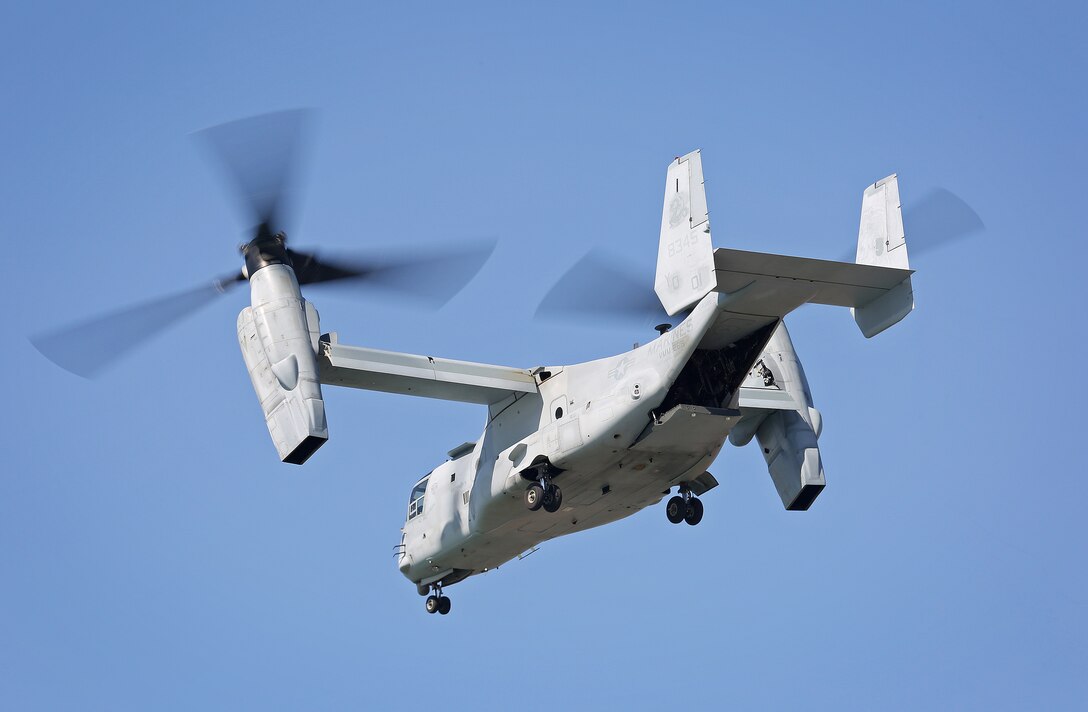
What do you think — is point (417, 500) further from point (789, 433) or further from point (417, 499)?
point (789, 433)

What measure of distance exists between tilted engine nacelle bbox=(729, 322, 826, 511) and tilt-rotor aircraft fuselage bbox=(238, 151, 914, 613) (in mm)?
25

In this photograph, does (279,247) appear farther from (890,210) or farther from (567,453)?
(890,210)

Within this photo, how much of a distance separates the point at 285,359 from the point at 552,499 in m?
4.74

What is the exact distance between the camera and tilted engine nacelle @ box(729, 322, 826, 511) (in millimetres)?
25625

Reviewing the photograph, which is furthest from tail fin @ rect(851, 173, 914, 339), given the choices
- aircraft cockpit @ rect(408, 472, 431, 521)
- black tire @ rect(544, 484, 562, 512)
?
aircraft cockpit @ rect(408, 472, 431, 521)

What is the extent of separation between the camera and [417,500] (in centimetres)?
2812

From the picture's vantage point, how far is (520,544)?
86.9ft

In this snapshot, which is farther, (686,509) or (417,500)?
(417,500)

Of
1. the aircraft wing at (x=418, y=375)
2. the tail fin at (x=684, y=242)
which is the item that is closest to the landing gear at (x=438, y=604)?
the aircraft wing at (x=418, y=375)

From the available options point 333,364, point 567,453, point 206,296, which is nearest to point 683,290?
point 567,453

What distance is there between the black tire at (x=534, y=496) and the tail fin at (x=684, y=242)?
4.25 meters

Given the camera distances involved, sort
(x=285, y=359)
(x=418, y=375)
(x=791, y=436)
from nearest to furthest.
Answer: (x=285, y=359) → (x=418, y=375) → (x=791, y=436)

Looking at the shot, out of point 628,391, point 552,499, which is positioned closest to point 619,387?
point 628,391

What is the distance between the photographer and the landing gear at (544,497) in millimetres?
23406
